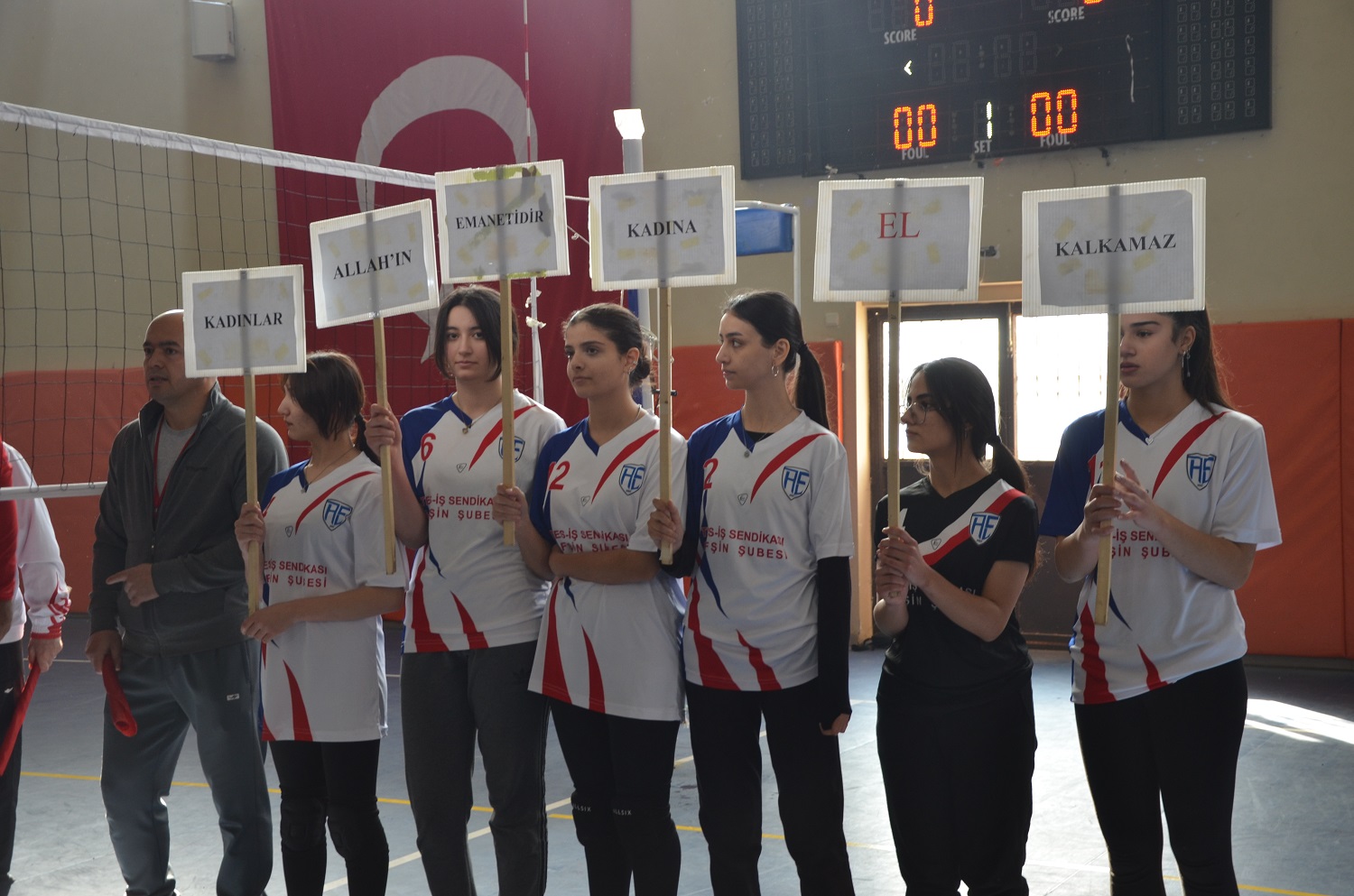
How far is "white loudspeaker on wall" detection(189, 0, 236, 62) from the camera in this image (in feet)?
31.0

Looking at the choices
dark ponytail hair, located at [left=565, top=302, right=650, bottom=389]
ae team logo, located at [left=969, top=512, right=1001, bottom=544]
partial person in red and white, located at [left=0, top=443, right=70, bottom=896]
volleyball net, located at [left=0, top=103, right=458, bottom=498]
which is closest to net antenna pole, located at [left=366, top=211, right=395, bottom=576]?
dark ponytail hair, located at [left=565, top=302, right=650, bottom=389]

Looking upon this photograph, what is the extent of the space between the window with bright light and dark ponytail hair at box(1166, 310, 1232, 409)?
501 centimetres

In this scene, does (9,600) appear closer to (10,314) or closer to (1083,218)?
(1083,218)

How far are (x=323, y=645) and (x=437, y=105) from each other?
6369 mm

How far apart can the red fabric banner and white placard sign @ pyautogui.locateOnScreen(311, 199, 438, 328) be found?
15.0ft

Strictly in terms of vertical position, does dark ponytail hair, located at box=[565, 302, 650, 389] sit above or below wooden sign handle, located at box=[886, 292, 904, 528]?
above

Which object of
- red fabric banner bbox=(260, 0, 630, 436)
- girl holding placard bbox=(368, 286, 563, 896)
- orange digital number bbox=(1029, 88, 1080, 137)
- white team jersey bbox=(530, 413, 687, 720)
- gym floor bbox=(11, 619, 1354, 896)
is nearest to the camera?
white team jersey bbox=(530, 413, 687, 720)

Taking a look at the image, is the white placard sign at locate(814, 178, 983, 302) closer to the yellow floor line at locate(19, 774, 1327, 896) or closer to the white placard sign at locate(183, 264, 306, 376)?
the white placard sign at locate(183, 264, 306, 376)

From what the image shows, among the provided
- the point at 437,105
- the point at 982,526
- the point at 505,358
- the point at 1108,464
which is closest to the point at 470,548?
the point at 505,358

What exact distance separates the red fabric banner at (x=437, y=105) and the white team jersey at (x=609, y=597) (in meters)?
4.87

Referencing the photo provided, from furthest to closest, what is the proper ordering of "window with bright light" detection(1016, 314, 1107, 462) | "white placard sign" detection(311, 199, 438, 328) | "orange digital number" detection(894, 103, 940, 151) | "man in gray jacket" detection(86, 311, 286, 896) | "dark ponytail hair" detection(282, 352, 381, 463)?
"window with bright light" detection(1016, 314, 1107, 462) → "orange digital number" detection(894, 103, 940, 151) → "man in gray jacket" detection(86, 311, 286, 896) → "dark ponytail hair" detection(282, 352, 381, 463) → "white placard sign" detection(311, 199, 438, 328)

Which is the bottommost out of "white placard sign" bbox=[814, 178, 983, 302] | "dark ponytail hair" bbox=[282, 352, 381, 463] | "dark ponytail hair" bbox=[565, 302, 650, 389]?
"dark ponytail hair" bbox=[282, 352, 381, 463]

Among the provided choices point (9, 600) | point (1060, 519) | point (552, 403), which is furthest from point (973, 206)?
point (552, 403)

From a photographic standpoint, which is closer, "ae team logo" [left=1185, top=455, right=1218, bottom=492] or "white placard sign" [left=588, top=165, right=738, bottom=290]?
"ae team logo" [left=1185, top=455, right=1218, bottom=492]
